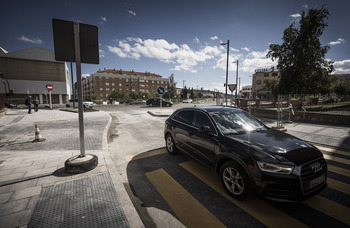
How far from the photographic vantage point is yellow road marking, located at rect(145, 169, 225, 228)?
2322mm

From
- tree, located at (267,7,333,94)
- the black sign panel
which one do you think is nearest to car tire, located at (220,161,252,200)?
the black sign panel

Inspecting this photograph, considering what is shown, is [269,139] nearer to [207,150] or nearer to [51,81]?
[207,150]

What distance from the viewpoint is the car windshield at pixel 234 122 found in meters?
3.34

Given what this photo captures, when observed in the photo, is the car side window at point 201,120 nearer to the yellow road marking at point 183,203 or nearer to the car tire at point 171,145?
the car tire at point 171,145

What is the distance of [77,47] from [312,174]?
5066 millimetres

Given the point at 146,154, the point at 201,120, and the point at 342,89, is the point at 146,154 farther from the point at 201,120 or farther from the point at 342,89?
the point at 342,89

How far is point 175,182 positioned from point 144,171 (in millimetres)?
945

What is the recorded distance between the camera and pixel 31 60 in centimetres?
4069

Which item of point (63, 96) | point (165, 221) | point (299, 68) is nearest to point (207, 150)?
point (165, 221)

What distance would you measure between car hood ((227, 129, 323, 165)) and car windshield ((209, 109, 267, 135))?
255mm

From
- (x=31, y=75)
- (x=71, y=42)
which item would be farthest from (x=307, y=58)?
(x=31, y=75)

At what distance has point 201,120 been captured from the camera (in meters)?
3.83

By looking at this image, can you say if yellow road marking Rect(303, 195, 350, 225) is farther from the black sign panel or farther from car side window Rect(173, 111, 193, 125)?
the black sign panel

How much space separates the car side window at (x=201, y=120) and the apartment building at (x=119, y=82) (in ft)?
230
